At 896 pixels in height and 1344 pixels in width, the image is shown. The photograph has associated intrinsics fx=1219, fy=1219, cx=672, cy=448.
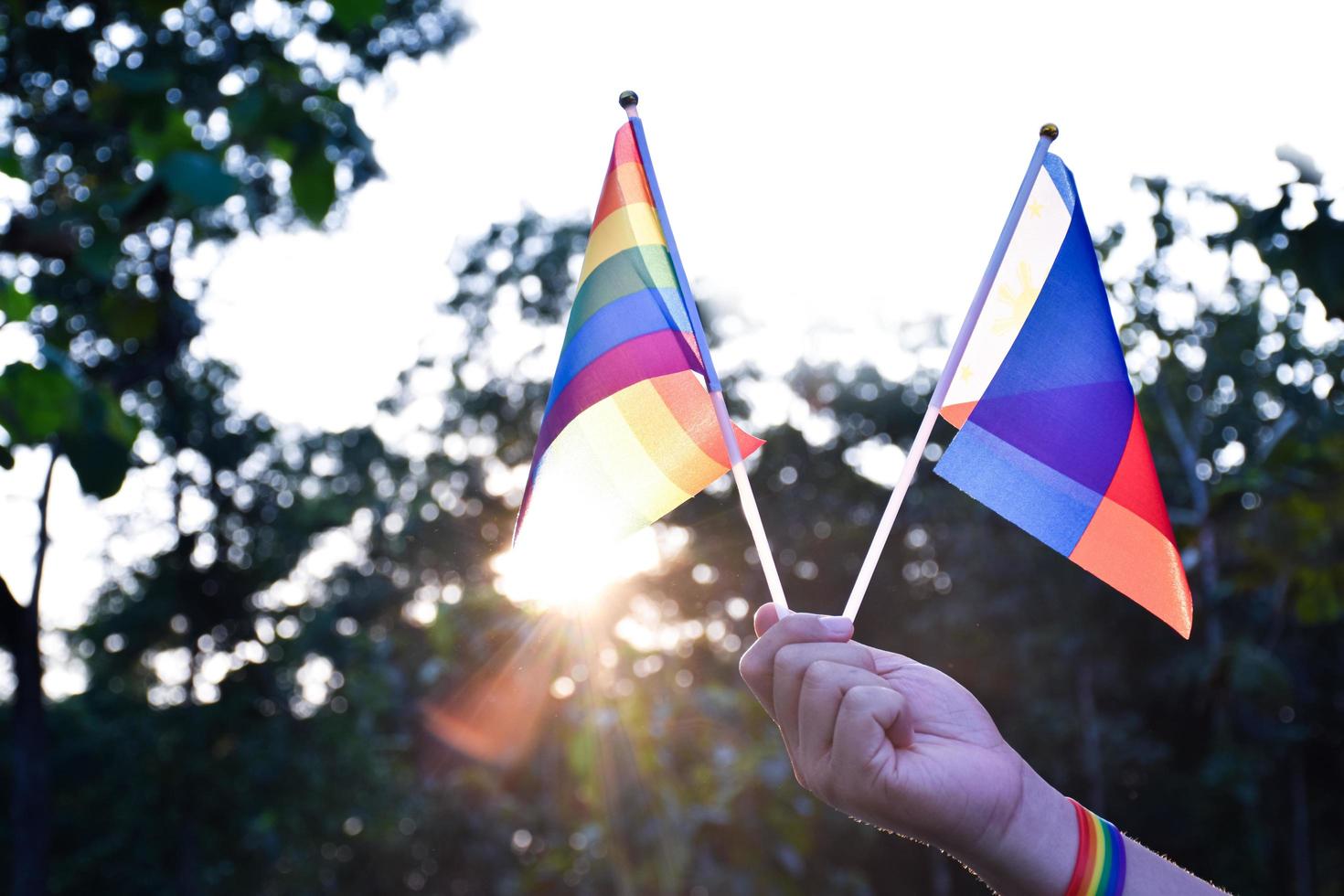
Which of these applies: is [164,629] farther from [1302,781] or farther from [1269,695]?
[1302,781]

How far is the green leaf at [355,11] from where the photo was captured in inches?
116

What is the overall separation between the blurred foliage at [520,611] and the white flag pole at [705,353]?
3.68 ft

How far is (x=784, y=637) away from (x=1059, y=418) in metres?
0.88

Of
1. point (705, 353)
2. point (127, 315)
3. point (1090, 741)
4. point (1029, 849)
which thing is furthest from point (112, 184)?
point (1090, 741)

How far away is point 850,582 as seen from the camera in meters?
24.7

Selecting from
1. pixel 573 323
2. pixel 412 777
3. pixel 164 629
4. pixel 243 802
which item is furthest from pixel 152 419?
pixel 573 323

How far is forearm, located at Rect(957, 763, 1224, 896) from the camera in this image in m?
1.63

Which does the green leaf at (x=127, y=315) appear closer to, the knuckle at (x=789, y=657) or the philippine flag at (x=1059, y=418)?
the philippine flag at (x=1059, y=418)

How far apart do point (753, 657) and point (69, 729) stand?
25905 mm

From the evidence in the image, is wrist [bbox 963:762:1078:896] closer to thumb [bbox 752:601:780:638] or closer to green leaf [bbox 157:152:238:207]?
thumb [bbox 752:601:780:638]

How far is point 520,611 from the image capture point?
700 inches

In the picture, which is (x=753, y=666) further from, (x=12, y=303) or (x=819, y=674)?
(x=12, y=303)

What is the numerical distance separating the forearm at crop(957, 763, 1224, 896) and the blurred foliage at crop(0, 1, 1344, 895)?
6.52ft

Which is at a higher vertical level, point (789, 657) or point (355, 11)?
point (355, 11)
